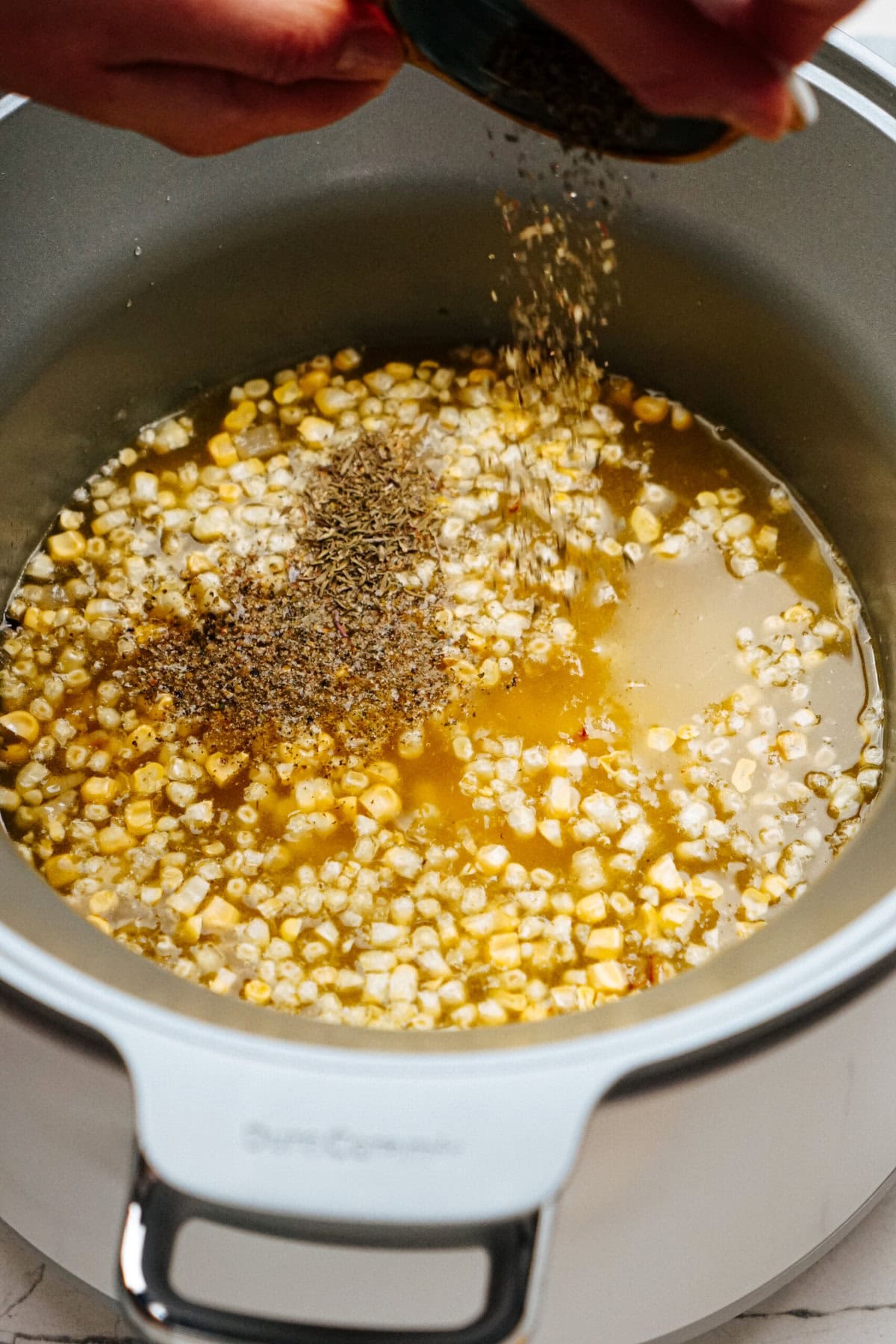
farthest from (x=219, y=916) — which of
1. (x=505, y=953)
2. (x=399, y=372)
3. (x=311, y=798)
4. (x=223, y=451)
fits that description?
(x=399, y=372)

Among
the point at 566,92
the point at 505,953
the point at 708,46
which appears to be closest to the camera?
the point at 708,46

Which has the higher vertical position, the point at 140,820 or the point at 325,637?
the point at 325,637

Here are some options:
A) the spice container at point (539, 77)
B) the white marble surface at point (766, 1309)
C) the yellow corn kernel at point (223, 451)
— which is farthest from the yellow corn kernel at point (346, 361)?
the white marble surface at point (766, 1309)

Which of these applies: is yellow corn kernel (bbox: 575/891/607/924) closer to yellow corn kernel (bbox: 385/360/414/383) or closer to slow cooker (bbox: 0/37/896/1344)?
slow cooker (bbox: 0/37/896/1344)

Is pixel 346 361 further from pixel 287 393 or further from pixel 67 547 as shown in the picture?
pixel 67 547

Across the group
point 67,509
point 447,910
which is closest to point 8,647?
point 67,509

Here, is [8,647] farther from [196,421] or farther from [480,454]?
[480,454]
